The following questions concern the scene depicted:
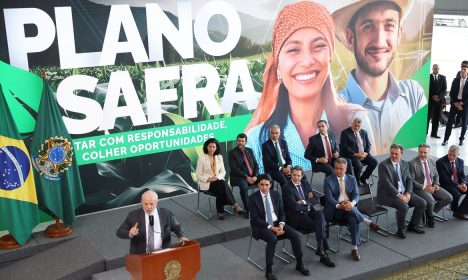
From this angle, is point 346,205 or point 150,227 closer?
point 150,227

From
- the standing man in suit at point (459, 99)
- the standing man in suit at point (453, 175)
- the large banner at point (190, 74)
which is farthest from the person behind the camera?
the standing man in suit at point (459, 99)

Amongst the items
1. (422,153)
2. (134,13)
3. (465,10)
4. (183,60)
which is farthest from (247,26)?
(465,10)

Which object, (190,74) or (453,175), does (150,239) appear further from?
(453,175)

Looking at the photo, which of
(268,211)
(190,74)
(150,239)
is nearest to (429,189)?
(268,211)

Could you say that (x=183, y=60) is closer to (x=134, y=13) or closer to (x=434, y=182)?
(x=134, y=13)

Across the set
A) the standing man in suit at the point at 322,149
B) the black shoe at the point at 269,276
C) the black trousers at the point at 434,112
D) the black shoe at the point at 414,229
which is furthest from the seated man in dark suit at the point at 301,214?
the black trousers at the point at 434,112

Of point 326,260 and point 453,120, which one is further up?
point 453,120

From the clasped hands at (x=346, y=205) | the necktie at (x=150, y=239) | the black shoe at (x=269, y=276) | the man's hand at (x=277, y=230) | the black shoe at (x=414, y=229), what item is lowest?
the black shoe at (x=269, y=276)

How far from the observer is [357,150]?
9984mm

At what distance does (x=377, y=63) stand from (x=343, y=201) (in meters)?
4.27

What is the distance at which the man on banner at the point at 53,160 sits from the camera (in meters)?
8.01

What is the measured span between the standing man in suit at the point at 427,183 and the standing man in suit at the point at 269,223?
2.38 meters

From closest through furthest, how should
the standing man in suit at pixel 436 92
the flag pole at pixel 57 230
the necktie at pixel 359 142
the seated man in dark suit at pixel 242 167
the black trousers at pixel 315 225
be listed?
the black trousers at pixel 315 225
the flag pole at pixel 57 230
the seated man in dark suit at pixel 242 167
the necktie at pixel 359 142
the standing man in suit at pixel 436 92

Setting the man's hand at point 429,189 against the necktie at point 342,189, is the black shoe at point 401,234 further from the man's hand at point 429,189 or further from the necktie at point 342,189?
the necktie at point 342,189
